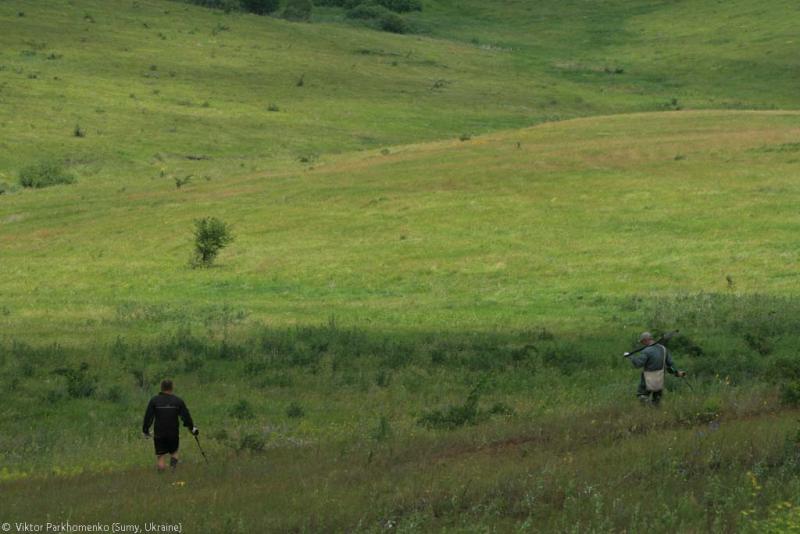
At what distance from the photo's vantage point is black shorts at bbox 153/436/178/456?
57.9 feet

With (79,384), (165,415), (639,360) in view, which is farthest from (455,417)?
(79,384)

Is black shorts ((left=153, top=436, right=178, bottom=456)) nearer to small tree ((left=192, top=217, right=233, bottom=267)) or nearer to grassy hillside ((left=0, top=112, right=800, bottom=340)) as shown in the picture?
grassy hillside ((left=0, top=112, right=800, bottom=340))

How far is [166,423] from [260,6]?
138892 millimetres

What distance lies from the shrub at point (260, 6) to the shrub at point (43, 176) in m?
79.3

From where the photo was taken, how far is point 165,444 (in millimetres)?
17672

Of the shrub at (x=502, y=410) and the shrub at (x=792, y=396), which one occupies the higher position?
the shrub at (x=792, y=396)

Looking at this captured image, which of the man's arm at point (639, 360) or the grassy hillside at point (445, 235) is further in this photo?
the grassy hillside at point (445, 235)

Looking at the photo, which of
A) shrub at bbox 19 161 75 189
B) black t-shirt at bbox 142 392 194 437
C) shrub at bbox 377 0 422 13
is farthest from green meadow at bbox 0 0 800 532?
shrub at bbox 377 0 422 13

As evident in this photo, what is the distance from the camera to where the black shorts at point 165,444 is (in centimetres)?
1764

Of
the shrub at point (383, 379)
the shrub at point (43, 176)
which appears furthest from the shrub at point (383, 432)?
the shrub at point (43, 176)

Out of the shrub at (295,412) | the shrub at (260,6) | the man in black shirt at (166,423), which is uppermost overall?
the shrub at (260,6)

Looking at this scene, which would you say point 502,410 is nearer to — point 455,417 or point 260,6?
point 455,417

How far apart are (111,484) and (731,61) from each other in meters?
122

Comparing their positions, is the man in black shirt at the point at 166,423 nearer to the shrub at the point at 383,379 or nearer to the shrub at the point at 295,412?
the shrub at the point at 295,412
